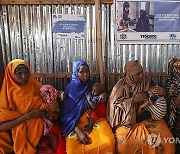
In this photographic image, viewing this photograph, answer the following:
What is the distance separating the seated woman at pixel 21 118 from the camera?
Result: 275cm

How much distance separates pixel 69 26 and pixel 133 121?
143 cm

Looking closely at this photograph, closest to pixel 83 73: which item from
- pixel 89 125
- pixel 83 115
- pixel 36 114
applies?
pixel 83 115

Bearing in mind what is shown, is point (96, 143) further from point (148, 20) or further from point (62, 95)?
point (148, 20)

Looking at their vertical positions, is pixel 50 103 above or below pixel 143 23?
below

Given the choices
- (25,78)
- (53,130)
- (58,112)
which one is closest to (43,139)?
(53,130)

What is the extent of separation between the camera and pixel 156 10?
133 inches

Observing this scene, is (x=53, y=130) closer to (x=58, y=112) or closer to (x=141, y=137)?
(x=58, y=112)

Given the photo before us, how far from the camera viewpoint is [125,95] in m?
2.99

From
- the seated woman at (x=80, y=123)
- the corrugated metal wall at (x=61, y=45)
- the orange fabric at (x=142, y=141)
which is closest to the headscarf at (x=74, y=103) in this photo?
the seated woman at (x=80, y=123)

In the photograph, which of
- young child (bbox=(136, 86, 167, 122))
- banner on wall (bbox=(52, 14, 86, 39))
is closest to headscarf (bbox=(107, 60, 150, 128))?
young child (bbox=(136, 86, 167, 122))

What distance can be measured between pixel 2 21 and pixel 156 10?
1.92m

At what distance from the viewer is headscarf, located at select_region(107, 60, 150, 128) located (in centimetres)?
291

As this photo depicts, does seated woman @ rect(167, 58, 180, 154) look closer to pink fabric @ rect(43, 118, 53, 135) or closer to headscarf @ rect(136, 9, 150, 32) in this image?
headscarf @ rect(136, 9, 150, 32)

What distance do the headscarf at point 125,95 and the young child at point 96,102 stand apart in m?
0.09
